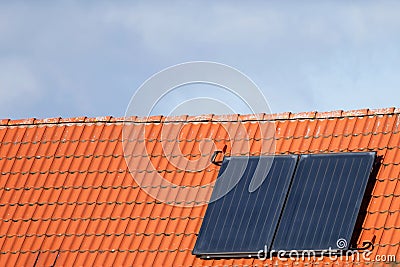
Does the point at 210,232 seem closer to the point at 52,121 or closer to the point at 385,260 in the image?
the point at 385,260

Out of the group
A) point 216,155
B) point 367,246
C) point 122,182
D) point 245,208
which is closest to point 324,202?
point 367,246

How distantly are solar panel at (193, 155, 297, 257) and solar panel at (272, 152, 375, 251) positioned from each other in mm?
177

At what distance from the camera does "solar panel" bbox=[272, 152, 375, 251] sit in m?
19.1

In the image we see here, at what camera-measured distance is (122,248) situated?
66.2 ft

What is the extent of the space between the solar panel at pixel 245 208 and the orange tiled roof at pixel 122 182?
236 millimetres

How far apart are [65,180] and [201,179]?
7.54 feet

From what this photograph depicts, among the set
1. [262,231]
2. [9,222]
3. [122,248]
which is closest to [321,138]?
[262,231]

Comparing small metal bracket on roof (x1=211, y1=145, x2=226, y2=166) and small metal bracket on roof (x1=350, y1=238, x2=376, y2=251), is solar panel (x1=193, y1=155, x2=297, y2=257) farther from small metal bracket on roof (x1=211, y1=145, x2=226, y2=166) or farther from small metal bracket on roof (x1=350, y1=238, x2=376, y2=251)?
small metal bracket on roof (x1=350, y1=238, x2=376, y2=251)

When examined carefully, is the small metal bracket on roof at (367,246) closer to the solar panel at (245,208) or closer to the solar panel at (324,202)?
the solar panel at (324,202)

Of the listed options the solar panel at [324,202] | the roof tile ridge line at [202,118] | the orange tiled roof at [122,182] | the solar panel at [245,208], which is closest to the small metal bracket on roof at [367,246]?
the orange tiled roof at [122,182]

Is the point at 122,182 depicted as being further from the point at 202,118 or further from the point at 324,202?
the point at 324,202

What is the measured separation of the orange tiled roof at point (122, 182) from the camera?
1994 centimetres

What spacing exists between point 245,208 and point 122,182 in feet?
7.79

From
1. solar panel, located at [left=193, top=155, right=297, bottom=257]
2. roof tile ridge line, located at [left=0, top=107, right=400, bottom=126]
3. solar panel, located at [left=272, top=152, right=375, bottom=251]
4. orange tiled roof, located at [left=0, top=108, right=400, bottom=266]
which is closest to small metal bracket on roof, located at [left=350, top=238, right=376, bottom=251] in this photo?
orange tiled roof, located at [left=0, top=108, right=400, bottom=266]
